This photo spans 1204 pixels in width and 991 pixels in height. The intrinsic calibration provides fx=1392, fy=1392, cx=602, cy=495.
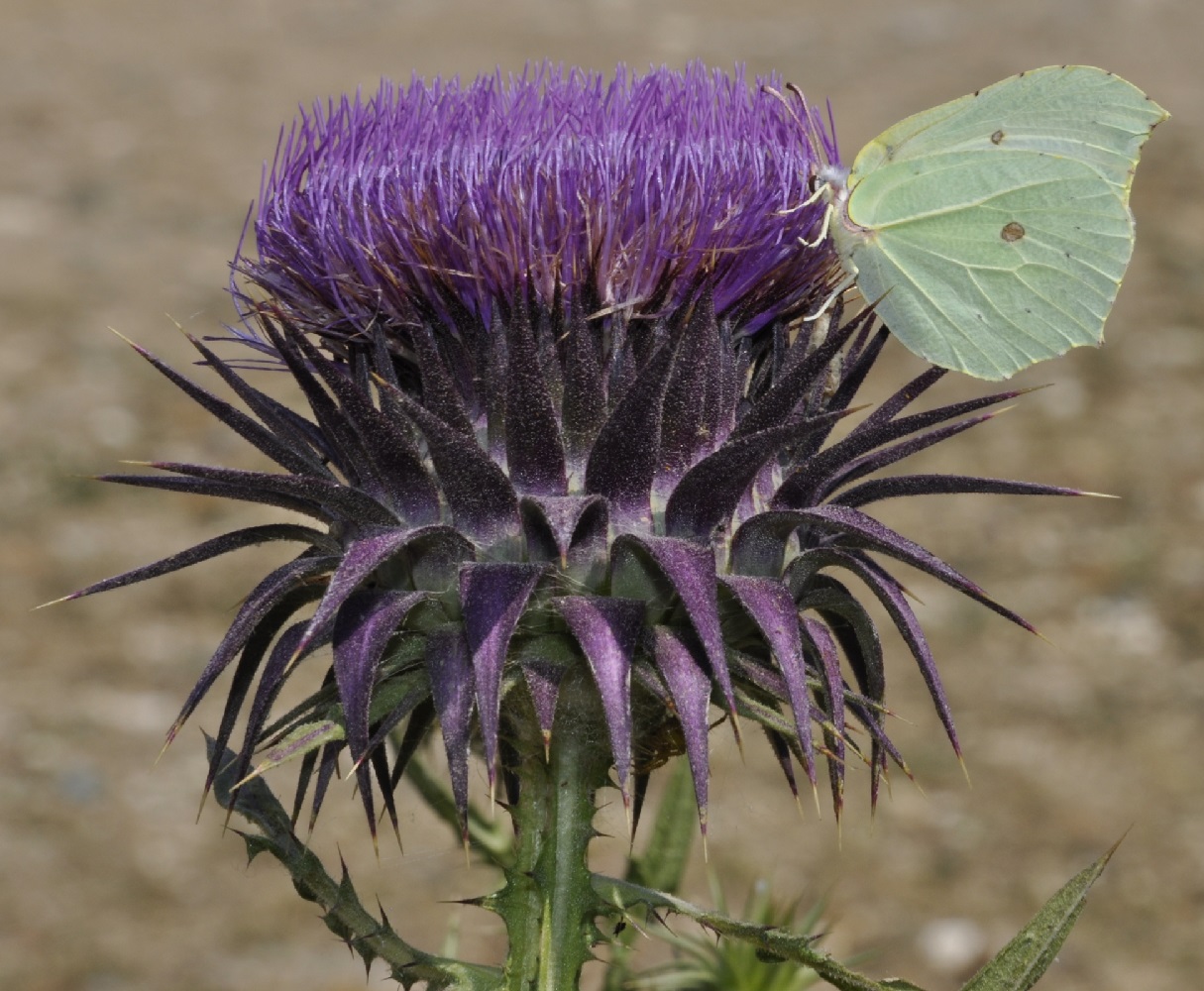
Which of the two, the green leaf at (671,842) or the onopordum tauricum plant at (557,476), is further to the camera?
the green leaf at (671,842)

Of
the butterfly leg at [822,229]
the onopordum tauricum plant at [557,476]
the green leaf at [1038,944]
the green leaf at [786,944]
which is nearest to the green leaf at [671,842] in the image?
the onopordum tauricum plant at [557,476]

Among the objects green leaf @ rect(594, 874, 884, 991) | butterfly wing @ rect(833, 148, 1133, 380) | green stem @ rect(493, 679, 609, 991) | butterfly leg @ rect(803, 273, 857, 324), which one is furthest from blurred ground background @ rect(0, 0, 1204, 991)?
butterfly wing @ rect(833, 148, 1133, 380)

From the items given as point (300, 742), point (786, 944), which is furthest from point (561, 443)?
point (786, 944)

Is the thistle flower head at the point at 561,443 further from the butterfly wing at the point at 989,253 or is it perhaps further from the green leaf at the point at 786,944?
the green leaf at the point at 786,944

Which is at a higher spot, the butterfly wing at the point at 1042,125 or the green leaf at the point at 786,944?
the butterfly wing at the point at 1042,125

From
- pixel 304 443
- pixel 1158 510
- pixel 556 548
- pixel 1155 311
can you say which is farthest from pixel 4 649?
pixel 1155 311

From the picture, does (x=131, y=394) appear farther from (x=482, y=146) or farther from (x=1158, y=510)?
(x=482, y=146)

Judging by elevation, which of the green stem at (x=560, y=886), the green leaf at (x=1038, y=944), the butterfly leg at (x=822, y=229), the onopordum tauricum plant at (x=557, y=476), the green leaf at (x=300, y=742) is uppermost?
the butterfly leg at (x=822, y=229)

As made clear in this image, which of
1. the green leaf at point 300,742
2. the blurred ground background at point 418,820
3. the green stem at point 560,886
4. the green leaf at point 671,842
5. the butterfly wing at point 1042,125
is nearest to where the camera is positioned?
the green leaf at point 300,742
